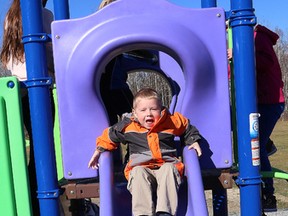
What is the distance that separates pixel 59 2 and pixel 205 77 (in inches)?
80.0

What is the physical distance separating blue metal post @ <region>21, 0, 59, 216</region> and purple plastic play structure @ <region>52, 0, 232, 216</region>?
0.11 metres

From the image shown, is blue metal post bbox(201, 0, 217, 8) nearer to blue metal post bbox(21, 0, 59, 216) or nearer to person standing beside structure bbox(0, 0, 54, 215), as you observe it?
person standing beside structure bbox(0, 0, 54, 215)

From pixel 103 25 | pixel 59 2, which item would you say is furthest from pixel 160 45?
pixel 59 2

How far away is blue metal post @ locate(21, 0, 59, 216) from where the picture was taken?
271 cm

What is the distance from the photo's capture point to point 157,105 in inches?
113

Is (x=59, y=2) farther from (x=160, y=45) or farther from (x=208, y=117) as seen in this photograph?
(x=208, y=117)

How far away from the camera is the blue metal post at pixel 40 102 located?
2.71 meters

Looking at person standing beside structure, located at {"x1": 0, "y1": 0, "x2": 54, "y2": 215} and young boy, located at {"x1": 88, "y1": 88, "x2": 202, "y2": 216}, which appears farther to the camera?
person standing beside structure, located at {"x1": 0, "y1": 0, "x2": 54, "y2": 215}

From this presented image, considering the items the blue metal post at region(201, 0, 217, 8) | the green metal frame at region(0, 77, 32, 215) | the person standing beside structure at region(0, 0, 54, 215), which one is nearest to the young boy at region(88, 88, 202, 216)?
the green metal frame at region(0, 77, 32, 215)

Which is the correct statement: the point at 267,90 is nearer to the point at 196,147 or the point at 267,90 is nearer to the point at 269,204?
the point at 269,204

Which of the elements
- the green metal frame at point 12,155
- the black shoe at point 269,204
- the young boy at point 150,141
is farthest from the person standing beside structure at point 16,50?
the black shoe at point 269,204

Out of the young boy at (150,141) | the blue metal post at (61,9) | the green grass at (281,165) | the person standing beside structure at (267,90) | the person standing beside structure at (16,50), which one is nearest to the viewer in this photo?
the young boy at (150,141)

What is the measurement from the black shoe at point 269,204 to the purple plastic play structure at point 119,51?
0.97 metres

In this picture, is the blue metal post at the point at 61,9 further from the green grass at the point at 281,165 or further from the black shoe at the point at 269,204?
the green grass at the point at 281,165
